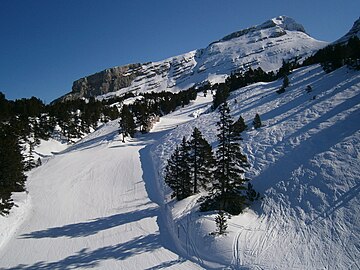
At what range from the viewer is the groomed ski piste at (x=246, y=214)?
14.2m

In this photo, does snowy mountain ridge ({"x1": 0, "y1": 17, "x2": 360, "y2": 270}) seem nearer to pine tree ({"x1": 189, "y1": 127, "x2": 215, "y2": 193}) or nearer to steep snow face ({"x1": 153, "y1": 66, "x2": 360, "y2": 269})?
steep snow face ({"x1": 153, "y1": 66, "x2": 360, "y2": 269})

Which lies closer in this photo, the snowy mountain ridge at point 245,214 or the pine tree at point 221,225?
the snowy mountain ridge at point 245,214

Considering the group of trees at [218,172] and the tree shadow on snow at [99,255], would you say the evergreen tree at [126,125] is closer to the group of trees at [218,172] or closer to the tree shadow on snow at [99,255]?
the group of trees at [218,172]

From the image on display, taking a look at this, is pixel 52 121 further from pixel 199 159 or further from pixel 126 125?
pixel 199 159

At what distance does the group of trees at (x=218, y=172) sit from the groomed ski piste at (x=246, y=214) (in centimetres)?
111

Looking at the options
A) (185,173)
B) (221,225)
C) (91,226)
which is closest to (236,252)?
(221,225)

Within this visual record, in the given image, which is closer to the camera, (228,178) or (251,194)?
(228,178)

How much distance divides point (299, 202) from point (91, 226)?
54.3ft

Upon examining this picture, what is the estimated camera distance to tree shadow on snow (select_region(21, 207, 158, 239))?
2023 centimetres

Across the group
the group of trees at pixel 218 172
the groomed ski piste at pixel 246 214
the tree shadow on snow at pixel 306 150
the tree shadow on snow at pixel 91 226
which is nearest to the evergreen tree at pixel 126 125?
the groomed ski piste at pixel 246 214

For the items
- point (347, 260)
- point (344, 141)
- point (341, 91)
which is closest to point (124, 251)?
point (347, 260)

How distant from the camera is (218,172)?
61.8ft

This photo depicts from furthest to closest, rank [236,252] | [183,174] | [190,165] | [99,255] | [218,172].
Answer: [190,165]
[183,174]
[218,172]
[99,255]
[236,252]

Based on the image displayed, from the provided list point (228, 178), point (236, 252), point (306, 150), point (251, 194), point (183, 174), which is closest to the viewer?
point (236, 252)
